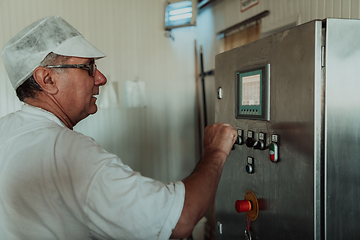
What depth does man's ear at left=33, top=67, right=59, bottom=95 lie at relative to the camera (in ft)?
3.38

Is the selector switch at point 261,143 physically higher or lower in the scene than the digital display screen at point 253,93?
lower

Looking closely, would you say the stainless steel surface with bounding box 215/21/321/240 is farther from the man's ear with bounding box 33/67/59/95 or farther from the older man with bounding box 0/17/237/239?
the man's ear with bounding box 33/67/59/95

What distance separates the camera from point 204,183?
0.91 metres

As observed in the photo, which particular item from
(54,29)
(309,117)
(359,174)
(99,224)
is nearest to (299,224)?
(359,174)

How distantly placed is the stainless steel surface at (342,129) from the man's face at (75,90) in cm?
84

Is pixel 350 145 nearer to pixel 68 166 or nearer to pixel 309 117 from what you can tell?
pixel 309 117

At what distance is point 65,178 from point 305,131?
0.79 m

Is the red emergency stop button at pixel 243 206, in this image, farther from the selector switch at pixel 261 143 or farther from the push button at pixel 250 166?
the selector switch at pixel 261 143

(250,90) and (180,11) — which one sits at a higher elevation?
(180,11)

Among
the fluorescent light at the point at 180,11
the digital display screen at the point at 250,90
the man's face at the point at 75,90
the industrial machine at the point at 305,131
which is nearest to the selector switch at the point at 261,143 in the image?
the industrial machine at the point at 305,131

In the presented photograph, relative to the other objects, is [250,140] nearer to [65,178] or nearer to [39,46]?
[65,178]

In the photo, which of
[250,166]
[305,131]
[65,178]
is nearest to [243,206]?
[250,166]

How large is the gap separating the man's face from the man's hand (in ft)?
1.61

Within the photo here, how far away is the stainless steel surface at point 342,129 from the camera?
1003 millimetres
